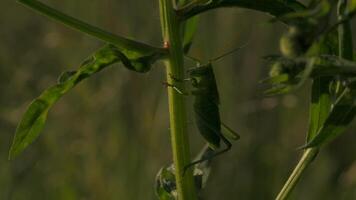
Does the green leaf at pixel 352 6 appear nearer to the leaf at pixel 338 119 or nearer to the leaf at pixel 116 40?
the leaf at pixel 338 119

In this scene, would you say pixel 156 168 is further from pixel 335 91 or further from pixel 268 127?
pixel 335 91

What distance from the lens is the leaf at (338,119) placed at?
1456 mm

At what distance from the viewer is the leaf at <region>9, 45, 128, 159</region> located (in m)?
1.59

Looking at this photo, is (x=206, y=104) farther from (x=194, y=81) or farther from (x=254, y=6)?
(x=254, y=6)

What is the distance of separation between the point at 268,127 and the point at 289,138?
227mm

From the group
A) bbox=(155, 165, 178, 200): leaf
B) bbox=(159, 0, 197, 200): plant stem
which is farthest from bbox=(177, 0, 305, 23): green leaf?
bbox=(155, 165, 178, 200): leaf

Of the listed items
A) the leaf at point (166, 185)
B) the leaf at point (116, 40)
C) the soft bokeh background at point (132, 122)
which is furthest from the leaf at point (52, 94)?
the soft bokeh background at point (132, 122)

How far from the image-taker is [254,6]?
1567mm

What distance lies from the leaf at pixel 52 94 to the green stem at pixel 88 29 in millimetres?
29

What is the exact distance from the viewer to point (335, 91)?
1.57 m

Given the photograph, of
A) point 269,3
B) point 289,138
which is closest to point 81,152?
point 289,138

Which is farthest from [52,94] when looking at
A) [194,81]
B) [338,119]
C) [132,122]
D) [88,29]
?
[132,122]

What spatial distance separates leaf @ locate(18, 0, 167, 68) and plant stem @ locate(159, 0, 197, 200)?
3 cm

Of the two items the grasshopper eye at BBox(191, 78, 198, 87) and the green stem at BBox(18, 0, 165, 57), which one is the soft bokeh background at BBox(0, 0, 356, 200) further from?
the green stem at BBox(18, 0, 165, 57)
